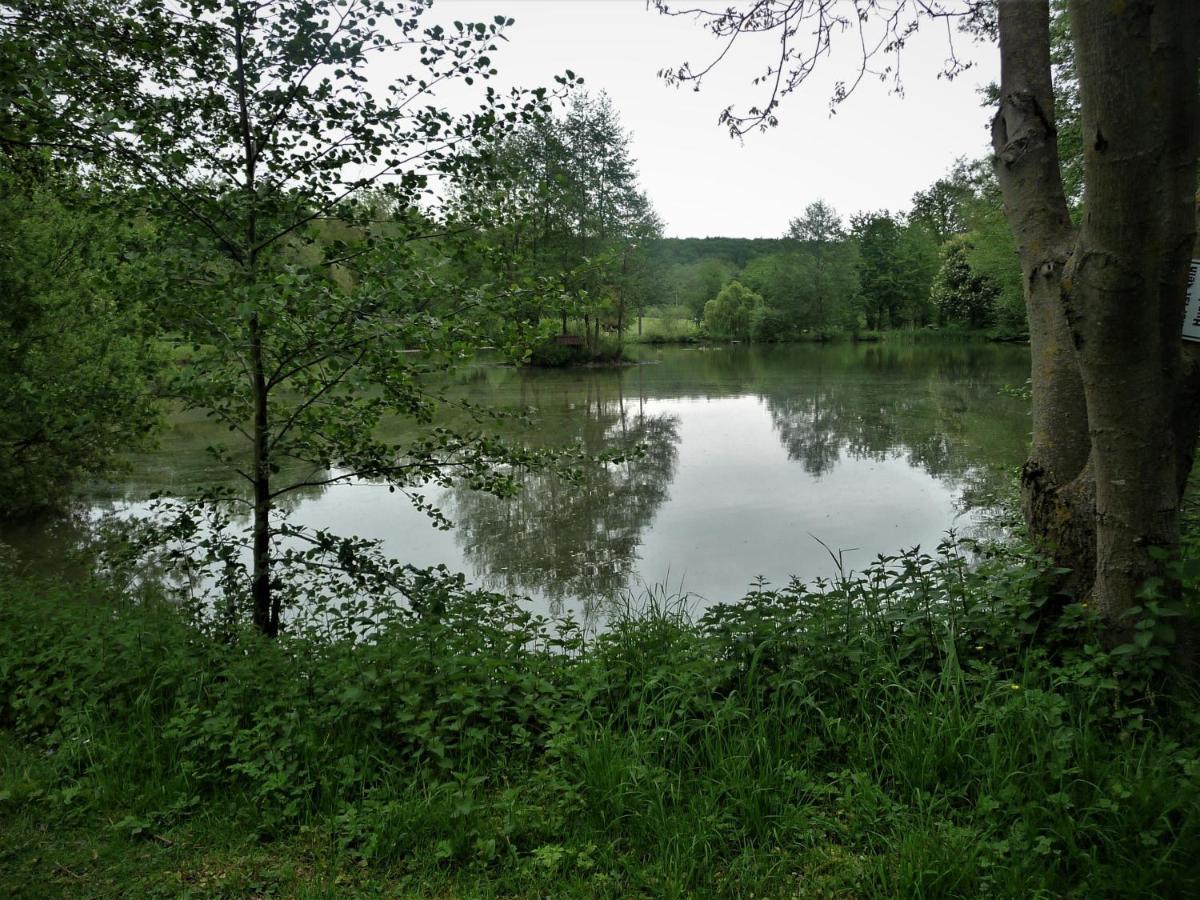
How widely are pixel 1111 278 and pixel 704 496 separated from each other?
8.08m

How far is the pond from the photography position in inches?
297

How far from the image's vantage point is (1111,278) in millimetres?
2602

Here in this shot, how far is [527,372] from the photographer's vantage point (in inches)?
1303

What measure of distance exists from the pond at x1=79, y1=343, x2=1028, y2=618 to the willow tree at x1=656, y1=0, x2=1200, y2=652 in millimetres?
2549

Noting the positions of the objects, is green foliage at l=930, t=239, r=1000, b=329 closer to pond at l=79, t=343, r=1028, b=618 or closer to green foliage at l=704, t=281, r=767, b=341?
green foliage at l=704, t=281, r=767, b=341

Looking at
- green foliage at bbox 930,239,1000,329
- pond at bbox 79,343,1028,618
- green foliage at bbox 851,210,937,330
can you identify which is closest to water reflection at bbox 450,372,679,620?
pond at bbox 79,343,1028,618

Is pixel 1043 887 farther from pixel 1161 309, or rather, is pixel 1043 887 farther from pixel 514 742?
pixel 1161 309

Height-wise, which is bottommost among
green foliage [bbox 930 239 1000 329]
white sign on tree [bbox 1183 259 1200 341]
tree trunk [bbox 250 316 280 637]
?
tree trunk [bbox 250 316 280 637]

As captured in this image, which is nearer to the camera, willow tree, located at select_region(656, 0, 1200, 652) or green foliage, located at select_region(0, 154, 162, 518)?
willow tree, located at select_region(656, 0, 1200, 652)

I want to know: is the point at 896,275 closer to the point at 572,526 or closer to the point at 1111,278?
the point at 572,526

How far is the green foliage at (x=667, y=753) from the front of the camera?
7.50 ft

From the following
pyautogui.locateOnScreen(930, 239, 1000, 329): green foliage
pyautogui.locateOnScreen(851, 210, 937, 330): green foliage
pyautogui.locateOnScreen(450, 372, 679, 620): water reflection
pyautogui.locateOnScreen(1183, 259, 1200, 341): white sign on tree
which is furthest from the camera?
pyautogui.locateOnScreen(851, 210, 937, 330): green foliage

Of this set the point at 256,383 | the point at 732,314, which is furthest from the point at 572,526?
the point at 732,314

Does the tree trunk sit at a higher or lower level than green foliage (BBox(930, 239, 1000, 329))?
lower
